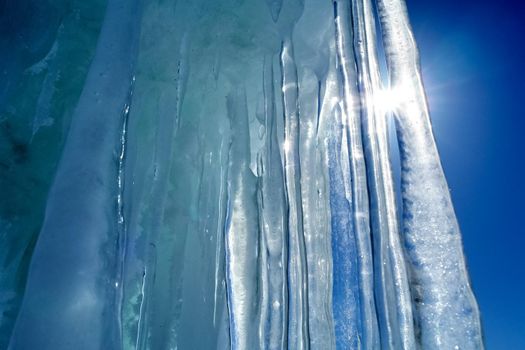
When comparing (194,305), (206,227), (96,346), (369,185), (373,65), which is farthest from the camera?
(206,227)

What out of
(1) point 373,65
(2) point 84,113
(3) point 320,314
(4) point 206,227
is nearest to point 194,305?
(4) point 206,227

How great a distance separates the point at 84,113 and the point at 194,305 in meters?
0.89

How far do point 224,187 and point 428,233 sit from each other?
2.94 feet

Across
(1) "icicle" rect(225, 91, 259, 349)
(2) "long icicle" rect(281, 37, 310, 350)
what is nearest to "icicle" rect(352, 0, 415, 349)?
(2) "long icicle" rect(281, 37, 310, 350)

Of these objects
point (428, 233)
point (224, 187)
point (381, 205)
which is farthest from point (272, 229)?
point (428, 233)

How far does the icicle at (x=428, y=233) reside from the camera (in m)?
0.94

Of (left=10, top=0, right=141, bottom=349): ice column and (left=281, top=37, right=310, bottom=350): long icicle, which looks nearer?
(left=10, top=0, right=141, bottom=349): ice column

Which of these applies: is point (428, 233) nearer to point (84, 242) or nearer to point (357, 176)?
point (357, 176)

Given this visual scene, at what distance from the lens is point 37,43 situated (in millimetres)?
1558

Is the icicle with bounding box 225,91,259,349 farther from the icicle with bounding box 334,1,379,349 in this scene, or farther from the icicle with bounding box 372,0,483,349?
the icicle with bounding box 372,0,483,349

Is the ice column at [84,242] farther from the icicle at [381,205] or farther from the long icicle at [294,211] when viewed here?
the icicle at [381,205]

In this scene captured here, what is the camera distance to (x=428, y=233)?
1.05 metres

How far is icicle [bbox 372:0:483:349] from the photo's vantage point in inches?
37.1

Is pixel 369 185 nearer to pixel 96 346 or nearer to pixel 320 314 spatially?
pixel 320 314
